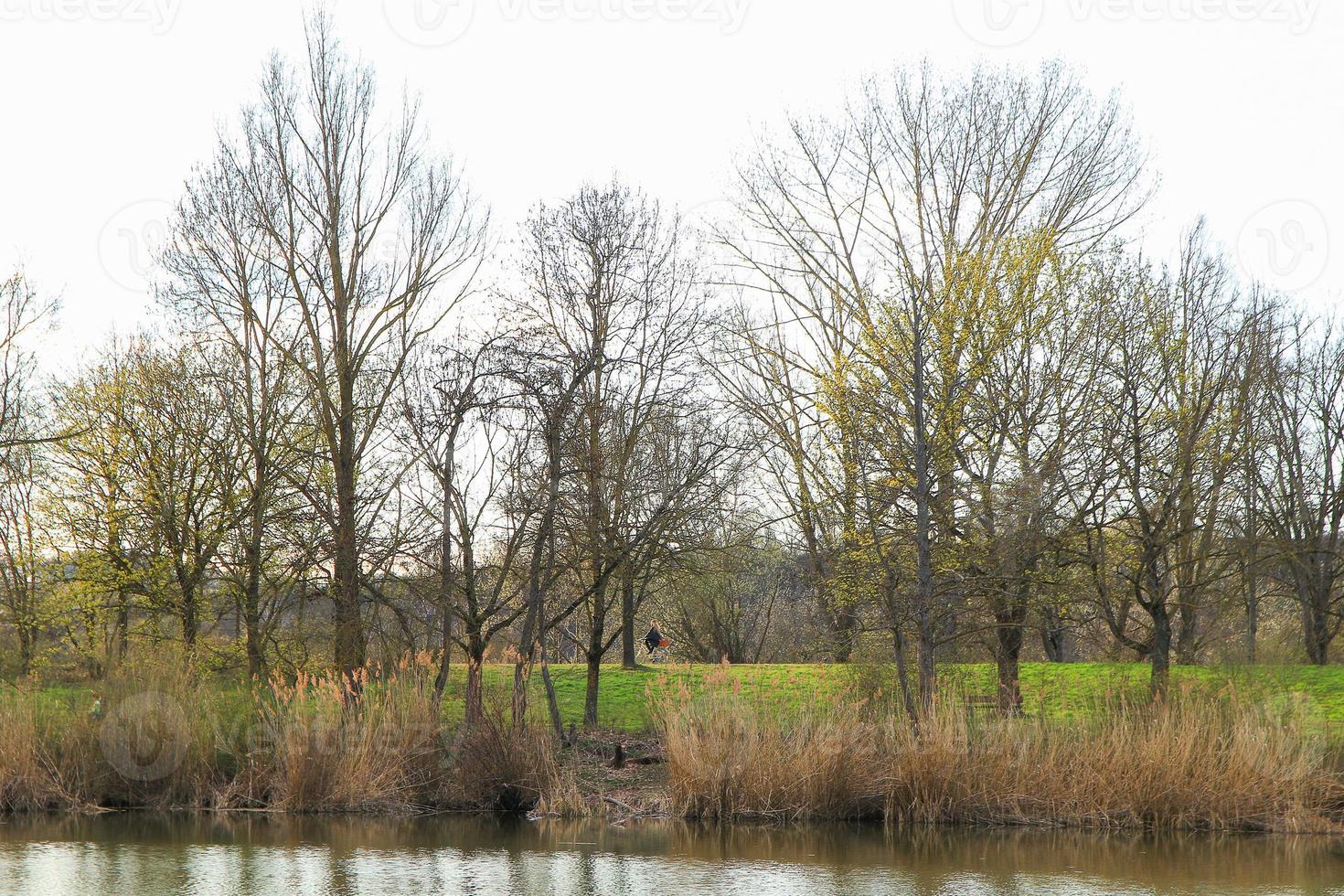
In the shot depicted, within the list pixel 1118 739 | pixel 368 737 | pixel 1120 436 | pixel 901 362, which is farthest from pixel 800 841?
pixel 1120 436

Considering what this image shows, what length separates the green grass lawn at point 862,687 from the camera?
14.0m

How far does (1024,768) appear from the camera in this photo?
12.7 meters

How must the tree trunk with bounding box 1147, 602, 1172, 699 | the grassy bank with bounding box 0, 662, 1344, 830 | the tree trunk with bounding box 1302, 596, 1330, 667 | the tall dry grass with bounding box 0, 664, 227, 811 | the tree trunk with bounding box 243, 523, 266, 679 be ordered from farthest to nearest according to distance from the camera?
the tree trunk with bounding box 1302, 596, 1330, 667
the tree trunk with bounding box 243, 523, 266, 679
the tree trunk with bounding box 1147, 602, 1172, 699
the tall dry grass with bounding box 0, 664, 227, 811
the grassy bank with bounding box 0, 662, 1344, 830

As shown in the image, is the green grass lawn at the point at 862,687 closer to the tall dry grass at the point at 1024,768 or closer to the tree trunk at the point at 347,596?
the tall dry grass at the point at 1024,768

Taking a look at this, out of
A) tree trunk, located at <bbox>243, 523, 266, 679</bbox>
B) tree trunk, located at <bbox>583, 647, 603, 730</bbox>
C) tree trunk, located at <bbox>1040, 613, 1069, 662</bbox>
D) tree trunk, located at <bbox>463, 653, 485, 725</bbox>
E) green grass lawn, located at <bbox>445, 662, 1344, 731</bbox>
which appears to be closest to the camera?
green grass lawn, located at <bbox>445, 662, 1344, 731</bbox>

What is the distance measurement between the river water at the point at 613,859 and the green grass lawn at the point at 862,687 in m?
2.26

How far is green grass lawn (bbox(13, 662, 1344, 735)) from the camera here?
14031 millimetres

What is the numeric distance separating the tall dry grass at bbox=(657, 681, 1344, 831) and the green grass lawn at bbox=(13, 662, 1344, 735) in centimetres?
63

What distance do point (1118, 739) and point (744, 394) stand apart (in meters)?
14.7

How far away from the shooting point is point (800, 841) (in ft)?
38.0

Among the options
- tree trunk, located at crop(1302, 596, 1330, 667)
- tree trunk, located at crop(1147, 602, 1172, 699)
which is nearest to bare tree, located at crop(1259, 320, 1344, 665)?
tree trunk, located at crop(1302, 596, 1330, 667)

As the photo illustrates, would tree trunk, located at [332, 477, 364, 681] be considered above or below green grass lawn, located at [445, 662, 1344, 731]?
above

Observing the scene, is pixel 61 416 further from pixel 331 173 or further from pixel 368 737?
pixel 368 737

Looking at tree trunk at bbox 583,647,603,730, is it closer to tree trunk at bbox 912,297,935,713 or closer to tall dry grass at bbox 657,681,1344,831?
tall dry grass at bbox 657,681,1344,831
